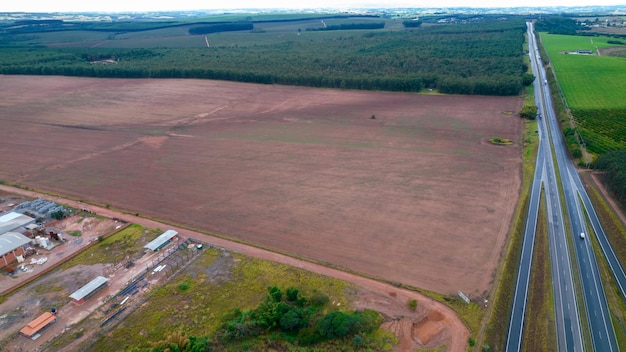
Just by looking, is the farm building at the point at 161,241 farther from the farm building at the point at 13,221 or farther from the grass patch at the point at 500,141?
the grass patch at the point at 500,141

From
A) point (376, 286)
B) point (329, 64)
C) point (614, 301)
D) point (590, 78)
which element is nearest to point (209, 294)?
point (376, 286)

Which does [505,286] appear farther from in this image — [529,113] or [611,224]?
[529,113]

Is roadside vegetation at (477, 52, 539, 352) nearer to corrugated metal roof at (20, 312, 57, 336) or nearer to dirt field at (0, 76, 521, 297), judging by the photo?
dirt field at (0, 76, 521, 297)

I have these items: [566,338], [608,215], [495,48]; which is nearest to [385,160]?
[608,215]

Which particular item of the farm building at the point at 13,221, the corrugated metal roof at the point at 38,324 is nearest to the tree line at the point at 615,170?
the corrugated metal roof at the point at 38,324

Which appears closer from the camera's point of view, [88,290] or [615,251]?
[88,290]

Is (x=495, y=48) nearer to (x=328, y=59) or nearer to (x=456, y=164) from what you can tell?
(x=328, y=59)
